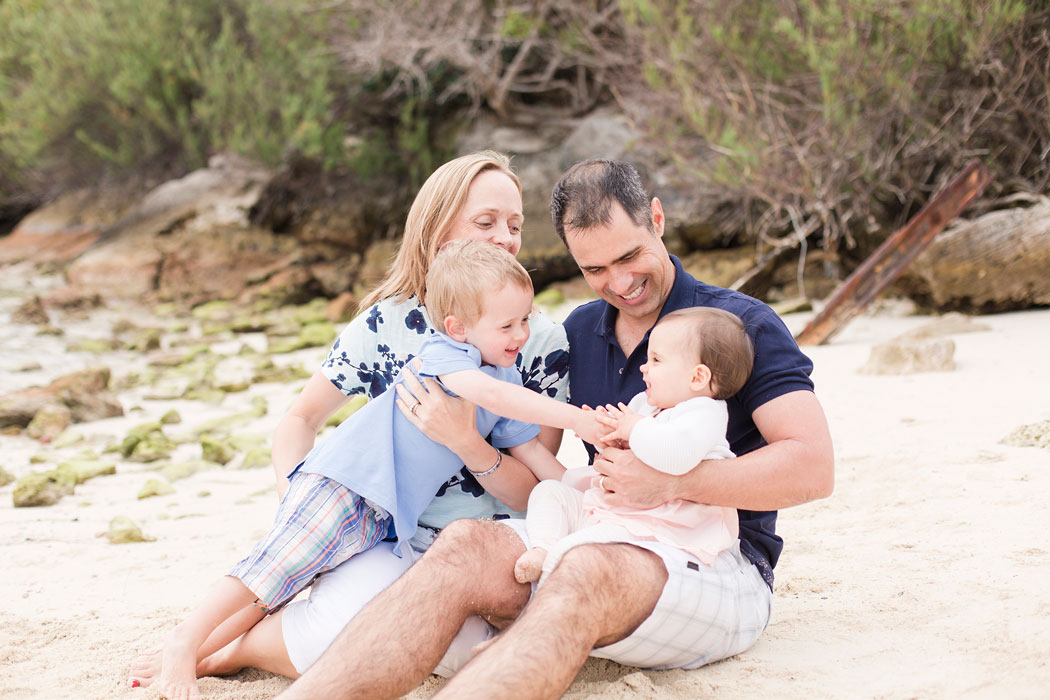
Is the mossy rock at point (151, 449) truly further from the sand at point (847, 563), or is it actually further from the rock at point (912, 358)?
the rock at point (912, 358)

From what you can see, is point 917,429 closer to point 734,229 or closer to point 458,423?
point 458,423

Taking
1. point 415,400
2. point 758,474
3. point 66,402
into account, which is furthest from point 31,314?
point 758,474

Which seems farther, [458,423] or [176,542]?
[176,542]

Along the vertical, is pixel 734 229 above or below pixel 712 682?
below

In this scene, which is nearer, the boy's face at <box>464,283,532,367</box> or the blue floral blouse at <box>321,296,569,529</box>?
the boy's face at <box>464,283,532,367</box>

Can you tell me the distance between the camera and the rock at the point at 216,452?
5426 millimetres

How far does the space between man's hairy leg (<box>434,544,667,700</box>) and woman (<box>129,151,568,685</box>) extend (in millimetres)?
493

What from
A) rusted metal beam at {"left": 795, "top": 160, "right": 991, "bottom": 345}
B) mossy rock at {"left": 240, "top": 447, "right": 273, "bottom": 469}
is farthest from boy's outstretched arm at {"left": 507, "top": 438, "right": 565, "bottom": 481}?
rusted metal beam at {"left": 795, "top": 160, "right": 991, "bottom": 345}

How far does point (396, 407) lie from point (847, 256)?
22.5 ft

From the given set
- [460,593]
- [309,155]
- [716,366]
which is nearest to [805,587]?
[716,366]

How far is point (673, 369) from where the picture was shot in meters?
2.45

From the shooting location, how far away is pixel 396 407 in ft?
8.83

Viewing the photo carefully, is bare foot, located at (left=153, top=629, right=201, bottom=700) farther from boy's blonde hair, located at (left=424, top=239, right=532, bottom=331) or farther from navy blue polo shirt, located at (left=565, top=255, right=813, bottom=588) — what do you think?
navy blue polo shirt, located at (left=565, top=255, right=813, bottom=588)

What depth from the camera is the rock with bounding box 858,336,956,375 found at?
215 inches
